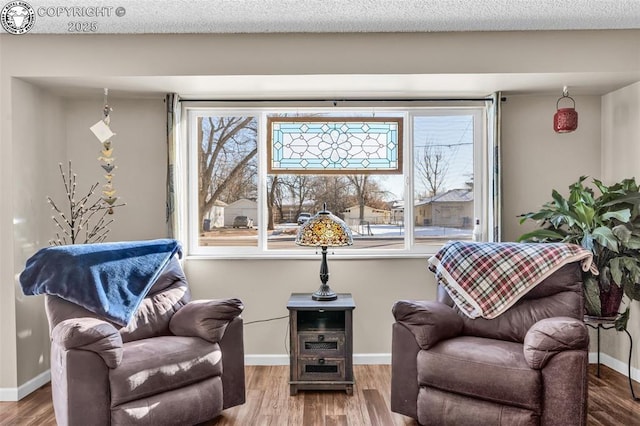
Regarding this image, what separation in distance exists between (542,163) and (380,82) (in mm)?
1541

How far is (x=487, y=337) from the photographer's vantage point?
8.89 feet

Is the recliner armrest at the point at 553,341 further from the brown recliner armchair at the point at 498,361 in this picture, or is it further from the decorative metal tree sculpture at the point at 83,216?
the decorative metal tree sculpture at the point at 83,216

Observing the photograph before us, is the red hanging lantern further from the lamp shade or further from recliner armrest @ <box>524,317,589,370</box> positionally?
the lamp shade

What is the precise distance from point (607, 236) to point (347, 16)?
2.10 metres

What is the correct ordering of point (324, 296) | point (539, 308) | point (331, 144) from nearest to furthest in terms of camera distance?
point (539, 308) < point (324, 296) < point (331, 144)

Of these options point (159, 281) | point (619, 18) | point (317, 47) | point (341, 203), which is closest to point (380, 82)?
point (317, 47)

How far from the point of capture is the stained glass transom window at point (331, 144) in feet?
12.2

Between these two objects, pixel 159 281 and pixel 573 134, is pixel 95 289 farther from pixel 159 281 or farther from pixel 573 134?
pixel 573 134

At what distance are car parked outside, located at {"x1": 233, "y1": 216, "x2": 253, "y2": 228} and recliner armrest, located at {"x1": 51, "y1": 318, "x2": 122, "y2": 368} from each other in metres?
1.61

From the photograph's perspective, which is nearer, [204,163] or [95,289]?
[95,289]

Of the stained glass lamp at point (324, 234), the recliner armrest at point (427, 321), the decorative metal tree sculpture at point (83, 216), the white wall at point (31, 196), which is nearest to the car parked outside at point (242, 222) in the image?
the stained glass lamp at point (324, 234)

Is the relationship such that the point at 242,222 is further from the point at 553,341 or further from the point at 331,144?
the point at 553,341

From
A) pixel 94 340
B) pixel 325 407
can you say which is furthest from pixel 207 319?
pixel 325 407

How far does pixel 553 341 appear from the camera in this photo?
2.22m
